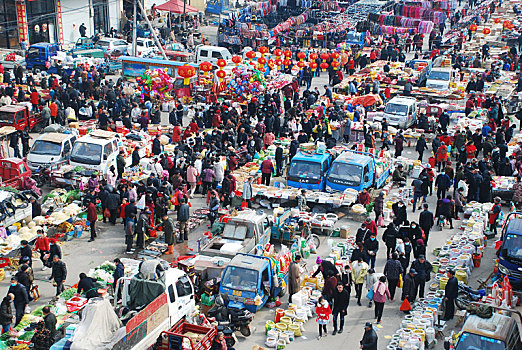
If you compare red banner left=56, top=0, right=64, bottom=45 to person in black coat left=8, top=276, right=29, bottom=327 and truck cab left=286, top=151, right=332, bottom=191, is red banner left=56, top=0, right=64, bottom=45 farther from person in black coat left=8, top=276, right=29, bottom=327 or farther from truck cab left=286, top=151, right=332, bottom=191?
person in black coat left=8, top=276, right=29, bottom=327

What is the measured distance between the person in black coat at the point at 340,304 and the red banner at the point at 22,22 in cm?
3856

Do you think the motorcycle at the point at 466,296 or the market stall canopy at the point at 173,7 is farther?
the market stall canopy at the point at 173,7

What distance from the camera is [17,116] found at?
3144 centimetres

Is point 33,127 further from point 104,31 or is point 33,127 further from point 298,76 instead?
point 104,31

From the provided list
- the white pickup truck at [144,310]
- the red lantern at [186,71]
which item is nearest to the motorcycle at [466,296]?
the white pickup truck at [144,310]

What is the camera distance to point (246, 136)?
104 feet

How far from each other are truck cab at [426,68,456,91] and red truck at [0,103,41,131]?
67.8 ft

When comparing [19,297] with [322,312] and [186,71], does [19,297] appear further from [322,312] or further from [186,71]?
[186,71]

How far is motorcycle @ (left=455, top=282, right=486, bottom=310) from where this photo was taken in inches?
747

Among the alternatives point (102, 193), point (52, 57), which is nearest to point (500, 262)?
point (102, 193)

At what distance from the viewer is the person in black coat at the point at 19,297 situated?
60.1 feet

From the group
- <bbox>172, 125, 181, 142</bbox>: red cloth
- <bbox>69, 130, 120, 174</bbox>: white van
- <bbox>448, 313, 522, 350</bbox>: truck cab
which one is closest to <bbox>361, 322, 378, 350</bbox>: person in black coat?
<bbox>448, 313, 522, 350</bbox>: truck cab

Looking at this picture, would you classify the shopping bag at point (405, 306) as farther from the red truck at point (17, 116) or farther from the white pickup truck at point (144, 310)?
the red truck at point (17, 116)

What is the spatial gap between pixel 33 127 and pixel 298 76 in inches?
675
